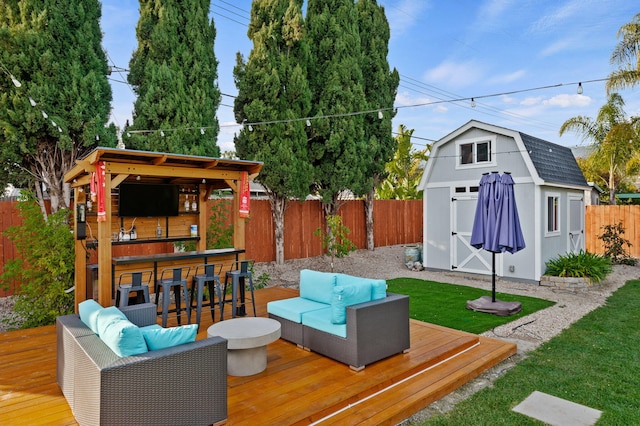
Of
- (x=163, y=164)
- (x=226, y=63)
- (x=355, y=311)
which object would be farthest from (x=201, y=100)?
(x=355, y=311)

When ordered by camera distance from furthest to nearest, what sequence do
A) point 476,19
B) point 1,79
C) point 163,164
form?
point 476,19 < point 1,79 < point 163,164

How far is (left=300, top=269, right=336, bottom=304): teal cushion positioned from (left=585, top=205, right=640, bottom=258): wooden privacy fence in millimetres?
11838

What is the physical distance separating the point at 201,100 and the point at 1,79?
12.7ft

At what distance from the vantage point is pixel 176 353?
2.54 metres

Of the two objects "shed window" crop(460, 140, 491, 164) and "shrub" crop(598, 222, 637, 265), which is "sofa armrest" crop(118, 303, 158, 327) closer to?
"shed window" crop(460, 140, 491, 164)

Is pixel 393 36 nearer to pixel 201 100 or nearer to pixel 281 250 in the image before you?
pixel 201 100

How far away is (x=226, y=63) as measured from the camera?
10.5 metres

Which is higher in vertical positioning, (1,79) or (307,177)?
(1,79)

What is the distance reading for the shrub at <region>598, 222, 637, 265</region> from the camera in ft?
38.1

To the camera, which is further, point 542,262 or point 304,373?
point 542,262

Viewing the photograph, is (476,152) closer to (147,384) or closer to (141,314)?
(141,314)

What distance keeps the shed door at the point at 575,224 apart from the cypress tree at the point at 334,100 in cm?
588

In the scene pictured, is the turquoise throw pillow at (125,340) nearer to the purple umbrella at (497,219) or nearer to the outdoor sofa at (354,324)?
the outdoor sofa at (354,324)

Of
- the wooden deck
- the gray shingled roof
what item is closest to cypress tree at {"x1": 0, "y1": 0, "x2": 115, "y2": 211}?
the wooden deck
